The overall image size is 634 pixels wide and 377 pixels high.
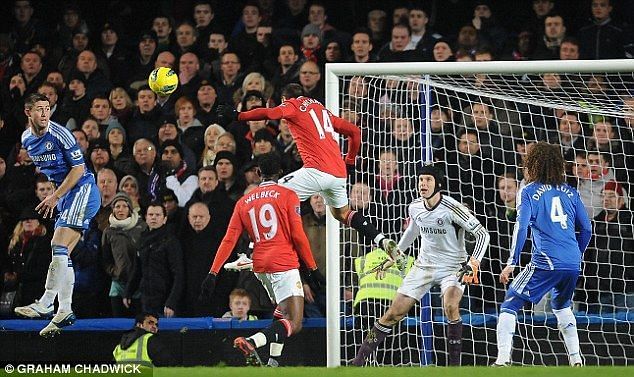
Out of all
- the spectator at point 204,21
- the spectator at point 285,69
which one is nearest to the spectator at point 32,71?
the spectator at point 204,21

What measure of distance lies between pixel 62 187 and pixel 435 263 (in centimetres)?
284

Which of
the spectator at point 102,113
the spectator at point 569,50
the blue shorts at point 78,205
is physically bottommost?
the blue shorts at point 78,205

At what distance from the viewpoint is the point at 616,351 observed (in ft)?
29.0

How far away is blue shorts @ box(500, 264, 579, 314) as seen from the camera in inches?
316

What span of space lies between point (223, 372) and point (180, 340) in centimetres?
314

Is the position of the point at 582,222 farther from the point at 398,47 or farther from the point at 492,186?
the point at 398,47

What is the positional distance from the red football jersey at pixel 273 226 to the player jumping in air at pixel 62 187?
1.24 meters

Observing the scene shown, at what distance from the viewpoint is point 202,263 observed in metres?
9.79

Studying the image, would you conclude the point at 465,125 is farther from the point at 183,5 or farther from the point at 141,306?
the point at 183,5

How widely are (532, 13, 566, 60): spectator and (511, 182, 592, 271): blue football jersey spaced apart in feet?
9.61

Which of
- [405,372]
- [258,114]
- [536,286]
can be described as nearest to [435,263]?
[536,286]

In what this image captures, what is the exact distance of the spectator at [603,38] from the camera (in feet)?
34.8

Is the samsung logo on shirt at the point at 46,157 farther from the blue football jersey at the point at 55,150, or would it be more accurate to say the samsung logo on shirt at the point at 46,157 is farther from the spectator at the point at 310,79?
the spectator at the point at 310,79

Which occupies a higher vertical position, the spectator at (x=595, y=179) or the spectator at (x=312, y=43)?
the spectator at (x=312, y=43)
